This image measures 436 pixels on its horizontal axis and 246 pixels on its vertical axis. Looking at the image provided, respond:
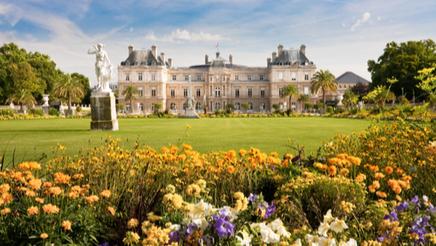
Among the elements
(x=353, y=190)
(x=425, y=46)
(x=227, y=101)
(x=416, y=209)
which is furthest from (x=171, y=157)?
(x=227, y=101)

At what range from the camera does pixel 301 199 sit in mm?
4516

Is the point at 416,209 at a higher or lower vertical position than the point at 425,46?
lower

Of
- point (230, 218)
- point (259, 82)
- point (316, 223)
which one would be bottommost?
point (316, 223)

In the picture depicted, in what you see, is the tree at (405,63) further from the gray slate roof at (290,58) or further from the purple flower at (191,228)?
the purple flower at (191,228)

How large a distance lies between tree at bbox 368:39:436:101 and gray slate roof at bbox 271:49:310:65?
29514 millimetres

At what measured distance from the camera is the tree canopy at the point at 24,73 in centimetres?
5756

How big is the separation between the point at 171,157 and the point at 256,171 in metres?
1.17

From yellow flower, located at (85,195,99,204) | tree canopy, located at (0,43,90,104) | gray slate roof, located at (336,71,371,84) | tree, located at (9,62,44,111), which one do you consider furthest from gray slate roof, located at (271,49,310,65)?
yellow flower, located at (85,195,99,204)

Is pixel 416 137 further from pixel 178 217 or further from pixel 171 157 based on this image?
pixel 178 217

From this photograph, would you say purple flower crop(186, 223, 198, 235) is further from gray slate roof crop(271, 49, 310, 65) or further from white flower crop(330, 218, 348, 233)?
gray slate roof crop(271, 49, 310, 65)

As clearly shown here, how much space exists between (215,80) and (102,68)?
71.2 m

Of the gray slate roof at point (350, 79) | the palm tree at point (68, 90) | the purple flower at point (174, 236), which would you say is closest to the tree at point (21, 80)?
the palm tree at point (68, 90)

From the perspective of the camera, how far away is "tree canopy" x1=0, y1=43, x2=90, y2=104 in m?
57.6

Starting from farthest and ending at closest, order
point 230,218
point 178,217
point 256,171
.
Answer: point 256,171 → point 178,217 → point 230,218
